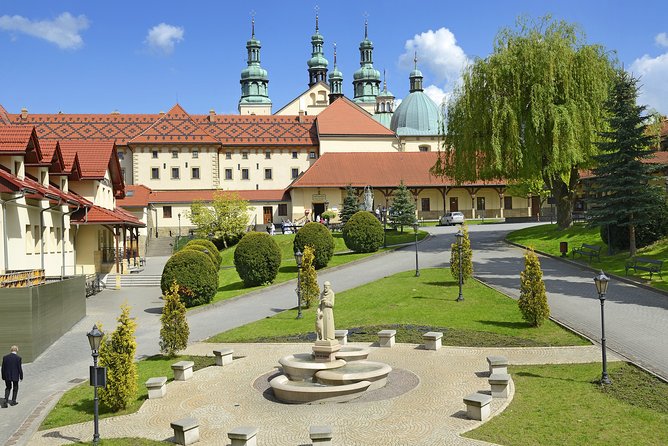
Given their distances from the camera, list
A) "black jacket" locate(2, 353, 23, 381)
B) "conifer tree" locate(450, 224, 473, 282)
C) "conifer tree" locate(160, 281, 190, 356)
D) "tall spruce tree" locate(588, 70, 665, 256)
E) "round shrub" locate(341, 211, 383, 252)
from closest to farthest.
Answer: "black jacket" locate(2, 353, 23, 381)
"conifer tree" locate(160, 281, 190, 356)
"conifer tree" locate(450, 224, 473, 282)
"tall spruce tree" locate(588, 70, 665, 256)
"round shrub" locate(341, 211, 383, 252)

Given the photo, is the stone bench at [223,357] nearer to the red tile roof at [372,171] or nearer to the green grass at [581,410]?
the green grass at [581,410]

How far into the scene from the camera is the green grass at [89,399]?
12.7 meters

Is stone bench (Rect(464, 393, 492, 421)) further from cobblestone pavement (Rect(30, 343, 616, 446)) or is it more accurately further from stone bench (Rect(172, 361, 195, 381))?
stone bench (Rect(172, 361, 195, 381))

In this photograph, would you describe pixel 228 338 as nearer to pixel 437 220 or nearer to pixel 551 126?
pixel 551 126

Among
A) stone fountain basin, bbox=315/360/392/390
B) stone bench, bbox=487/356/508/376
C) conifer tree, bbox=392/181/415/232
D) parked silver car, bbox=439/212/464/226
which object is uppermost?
conifer tree, bbox=392/181/415/232

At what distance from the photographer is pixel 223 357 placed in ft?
53.1

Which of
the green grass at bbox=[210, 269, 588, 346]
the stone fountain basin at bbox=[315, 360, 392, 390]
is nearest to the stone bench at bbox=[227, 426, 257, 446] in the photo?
the stone fountain basin at bbox=[315, 360, 392, 390]

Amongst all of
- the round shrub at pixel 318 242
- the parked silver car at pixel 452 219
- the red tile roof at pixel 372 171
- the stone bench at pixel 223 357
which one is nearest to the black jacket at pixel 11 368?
the stone bench at pixel 223 357

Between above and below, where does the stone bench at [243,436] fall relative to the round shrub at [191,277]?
below

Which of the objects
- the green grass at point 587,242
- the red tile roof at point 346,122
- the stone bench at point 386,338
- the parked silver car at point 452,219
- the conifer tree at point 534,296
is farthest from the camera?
the red tile roof at point 346,122

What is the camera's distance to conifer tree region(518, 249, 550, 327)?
1747 centimetres

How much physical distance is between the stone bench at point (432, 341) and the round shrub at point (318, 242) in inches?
602

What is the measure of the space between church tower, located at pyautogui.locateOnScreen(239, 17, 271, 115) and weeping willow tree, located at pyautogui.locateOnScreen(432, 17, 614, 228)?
66.4 m

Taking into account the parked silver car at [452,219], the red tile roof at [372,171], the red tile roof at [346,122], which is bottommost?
the parked silver car at [452,219]
